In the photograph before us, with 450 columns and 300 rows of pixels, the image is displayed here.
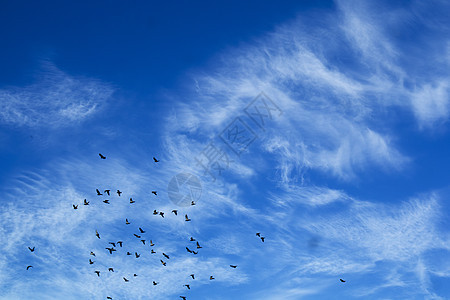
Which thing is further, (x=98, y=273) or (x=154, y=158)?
(x=98, y=273)

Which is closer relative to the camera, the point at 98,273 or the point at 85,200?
the point at 85,200

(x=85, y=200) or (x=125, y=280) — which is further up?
(x=85, y=200)

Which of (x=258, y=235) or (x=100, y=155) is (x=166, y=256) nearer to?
(x=258, y=235)

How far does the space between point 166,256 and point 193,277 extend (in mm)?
4482

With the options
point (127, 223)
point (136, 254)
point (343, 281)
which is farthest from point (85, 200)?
point (343, 281)

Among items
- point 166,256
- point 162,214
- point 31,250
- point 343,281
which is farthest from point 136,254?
point 343,281

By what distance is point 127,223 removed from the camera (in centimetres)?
4741

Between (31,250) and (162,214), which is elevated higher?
(162,214)

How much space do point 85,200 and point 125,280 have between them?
1263 cm

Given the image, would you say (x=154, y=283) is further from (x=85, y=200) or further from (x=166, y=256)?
(x=85, y=200)

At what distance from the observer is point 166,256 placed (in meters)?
48.5

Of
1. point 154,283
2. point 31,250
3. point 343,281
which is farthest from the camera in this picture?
point 154,283

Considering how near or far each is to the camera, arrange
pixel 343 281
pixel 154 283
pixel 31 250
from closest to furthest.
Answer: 1. pixel 343 281
2. pixel 31 250
3. pixel 154 283

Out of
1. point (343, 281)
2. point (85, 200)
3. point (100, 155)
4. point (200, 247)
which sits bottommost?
point (343, 281)
